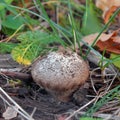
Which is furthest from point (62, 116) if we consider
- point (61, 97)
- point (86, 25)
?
point (86, 25)

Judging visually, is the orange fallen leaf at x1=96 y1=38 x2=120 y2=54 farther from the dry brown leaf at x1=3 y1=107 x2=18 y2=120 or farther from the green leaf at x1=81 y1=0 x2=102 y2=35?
the dry brown leaf at x1=3 y1=107 x2=18 y2=120

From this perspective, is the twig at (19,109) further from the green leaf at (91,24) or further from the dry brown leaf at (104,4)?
the dry brown leaf at (104,4)

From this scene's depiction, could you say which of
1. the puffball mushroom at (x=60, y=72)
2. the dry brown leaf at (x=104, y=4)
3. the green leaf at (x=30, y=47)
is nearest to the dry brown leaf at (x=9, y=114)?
the puffball mushroom at (x=60, y=72)

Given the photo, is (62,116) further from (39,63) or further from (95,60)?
(95,60)

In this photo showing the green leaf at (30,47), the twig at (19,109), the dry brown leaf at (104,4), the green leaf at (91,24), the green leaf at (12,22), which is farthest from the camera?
the dry brown leaf at (104,4)

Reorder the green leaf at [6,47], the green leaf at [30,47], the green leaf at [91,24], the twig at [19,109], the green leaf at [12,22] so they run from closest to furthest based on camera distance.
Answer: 1. the twig at [19,109]
2. the green leaf at [30,47]
3. the green leaf at [6,47]
4. the green leaf at [12,22]
5. the green leaf at [91,24]

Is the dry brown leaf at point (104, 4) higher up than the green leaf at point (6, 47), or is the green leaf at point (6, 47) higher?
the dry brown leaf at point (104, 4)

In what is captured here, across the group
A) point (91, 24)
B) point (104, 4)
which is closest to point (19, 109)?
point (91, 24)
